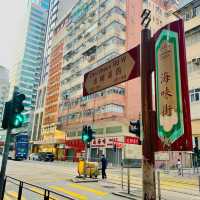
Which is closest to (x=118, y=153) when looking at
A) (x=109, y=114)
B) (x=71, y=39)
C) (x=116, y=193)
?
(x=109, y=114)

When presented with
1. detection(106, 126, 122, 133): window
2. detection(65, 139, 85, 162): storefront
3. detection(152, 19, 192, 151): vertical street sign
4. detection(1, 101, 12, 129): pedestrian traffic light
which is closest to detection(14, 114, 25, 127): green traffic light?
detection(1, 101, 12, 129): pedestrian traffic light

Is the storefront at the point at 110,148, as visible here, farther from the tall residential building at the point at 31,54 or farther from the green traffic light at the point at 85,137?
the tall residential building at the point at 31,54

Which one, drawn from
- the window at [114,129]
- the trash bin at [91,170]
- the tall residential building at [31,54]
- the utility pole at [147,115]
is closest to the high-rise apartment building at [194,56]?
the trash bin at [91,170]

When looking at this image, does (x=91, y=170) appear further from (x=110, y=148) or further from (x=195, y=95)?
(x=110, y=148)

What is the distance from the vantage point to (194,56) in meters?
27.8

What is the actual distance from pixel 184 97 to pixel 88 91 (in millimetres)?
2525

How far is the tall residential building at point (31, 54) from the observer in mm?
123375

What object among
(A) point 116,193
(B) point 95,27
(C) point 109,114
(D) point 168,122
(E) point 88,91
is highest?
(B) point 95,27

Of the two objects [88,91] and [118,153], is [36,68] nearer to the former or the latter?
[118,153]

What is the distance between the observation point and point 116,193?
37.4 feet

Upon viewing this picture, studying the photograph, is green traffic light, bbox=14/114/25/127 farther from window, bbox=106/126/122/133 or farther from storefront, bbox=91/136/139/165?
window, bbox=106/126/122/133

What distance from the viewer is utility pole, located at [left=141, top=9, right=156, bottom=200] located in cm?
349

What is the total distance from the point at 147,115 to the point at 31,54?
130346 millimetres

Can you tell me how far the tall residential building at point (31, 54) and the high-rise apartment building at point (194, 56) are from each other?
99258mm
